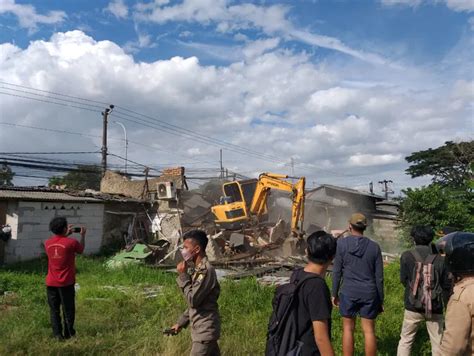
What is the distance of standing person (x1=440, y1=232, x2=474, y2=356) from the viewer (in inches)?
89.7

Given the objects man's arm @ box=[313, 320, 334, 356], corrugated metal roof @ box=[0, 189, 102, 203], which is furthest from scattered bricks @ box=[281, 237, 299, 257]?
man's arm @ box=[313, 320, 334, 356]

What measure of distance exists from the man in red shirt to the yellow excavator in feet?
40.1

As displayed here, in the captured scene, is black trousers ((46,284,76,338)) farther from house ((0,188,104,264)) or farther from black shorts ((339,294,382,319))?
house ((0,188,104,264))

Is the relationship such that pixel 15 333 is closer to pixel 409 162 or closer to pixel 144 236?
pixel 144 236

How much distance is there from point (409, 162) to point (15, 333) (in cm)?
2886

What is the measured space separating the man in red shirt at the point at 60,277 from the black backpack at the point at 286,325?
3.78 meters

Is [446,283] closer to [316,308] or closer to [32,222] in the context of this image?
[316,308]

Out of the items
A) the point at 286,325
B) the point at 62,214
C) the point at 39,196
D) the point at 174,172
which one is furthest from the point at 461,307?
the point at 174,172

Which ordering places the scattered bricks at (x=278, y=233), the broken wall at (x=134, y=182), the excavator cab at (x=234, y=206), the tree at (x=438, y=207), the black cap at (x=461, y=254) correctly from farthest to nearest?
the broken wall at (x=134, y=182) → the excavator cab at (x=234, y=206) → the scattered bricks at (x=278, y=233) → the tree at (x=438, y=207) → the black cap at (x=461, y=254)

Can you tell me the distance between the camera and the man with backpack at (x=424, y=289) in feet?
15.0

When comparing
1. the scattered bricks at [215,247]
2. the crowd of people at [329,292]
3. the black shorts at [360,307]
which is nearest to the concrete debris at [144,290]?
the crowd of people at [329,292]

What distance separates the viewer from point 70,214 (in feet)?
55.6

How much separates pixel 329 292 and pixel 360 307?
203 cm

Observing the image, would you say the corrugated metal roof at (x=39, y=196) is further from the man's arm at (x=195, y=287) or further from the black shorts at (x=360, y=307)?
the black shorts at (x=360, y=307)
